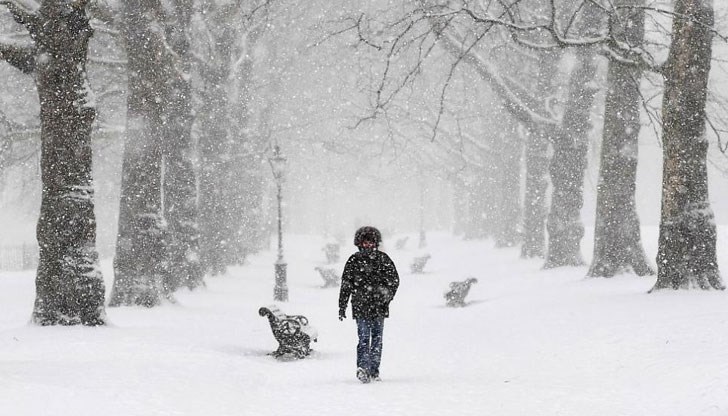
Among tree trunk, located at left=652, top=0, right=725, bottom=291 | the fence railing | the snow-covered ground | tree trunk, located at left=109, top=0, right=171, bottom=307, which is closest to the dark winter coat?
the snow-covered ground

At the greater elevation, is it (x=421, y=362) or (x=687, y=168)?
(x=687, y=168)

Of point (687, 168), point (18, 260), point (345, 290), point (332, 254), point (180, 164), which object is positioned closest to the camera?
point (345, 290)

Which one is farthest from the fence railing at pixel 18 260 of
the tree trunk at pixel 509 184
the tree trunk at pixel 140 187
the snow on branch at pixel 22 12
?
the snow on branch at pixel 22 12

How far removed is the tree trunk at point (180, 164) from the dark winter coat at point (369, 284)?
7.84 meters

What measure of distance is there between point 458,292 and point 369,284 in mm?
8477

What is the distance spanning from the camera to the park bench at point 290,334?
1005cm

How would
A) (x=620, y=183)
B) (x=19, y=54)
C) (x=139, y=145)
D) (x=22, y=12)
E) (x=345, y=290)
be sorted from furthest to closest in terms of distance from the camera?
(x=620, y=183) → (x=139, y=145) → (x=19, y=54) → (x=22, y=12) → (x=345, y=290)

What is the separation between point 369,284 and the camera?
314 inches

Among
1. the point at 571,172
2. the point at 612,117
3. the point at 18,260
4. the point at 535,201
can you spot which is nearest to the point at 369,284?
the point at 612,117

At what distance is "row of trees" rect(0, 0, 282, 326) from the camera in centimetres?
1003

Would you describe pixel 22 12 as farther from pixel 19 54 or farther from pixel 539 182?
pixel 539 182

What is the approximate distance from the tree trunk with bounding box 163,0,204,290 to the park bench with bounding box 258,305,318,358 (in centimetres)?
547

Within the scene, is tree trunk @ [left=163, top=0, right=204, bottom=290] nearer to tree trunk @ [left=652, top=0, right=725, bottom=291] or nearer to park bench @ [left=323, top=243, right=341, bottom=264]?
tree trunk @ [left=652, top=0, right=725, bottom=291]

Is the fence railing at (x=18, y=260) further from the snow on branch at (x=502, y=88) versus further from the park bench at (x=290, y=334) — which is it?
the park bench at (x=290, y=334)
